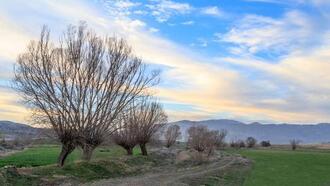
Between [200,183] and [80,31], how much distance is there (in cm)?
1655

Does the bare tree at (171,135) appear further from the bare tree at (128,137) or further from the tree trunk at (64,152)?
the tree trunk at (64,152)

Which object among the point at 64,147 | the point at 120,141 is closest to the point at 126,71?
the point at 64,147

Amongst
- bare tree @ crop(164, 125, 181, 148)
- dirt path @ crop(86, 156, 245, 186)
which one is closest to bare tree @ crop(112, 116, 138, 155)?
dirt path @ crop(86, 156, 245, 186)

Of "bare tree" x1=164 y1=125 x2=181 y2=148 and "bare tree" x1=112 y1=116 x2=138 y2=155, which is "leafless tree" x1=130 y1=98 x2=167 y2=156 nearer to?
"bare tree" x1=112 y1=116 x2=138 y2=155

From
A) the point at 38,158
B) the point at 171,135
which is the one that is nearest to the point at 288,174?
the point at 38,158

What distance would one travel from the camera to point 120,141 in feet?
227

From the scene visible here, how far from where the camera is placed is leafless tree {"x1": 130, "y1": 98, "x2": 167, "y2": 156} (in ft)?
236

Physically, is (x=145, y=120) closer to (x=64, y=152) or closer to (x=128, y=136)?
(x=128, y=136)

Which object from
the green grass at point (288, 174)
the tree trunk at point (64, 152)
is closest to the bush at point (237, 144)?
the green grass at point (288, 174)

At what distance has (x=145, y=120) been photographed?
7400 centimetres

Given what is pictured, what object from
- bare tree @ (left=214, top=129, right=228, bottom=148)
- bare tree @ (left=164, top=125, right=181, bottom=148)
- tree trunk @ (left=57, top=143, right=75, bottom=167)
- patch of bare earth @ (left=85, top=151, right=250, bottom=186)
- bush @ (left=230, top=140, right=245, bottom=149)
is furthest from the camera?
bush @ (left=230, top=140, right=245, bottom=149)

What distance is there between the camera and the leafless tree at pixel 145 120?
72062 millimetres

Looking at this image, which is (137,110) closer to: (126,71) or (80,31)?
(126,71)

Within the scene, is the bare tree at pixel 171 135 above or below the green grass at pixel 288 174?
above
